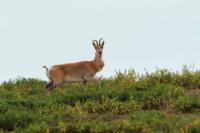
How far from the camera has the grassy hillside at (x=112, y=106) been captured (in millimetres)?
14219

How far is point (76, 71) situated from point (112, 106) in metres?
4.04

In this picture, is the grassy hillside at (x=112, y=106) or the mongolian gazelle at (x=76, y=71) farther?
the mongolian gazelle at (x=76, y=71)

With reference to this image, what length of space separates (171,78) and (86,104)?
3.36 meters

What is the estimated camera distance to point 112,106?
16.2m

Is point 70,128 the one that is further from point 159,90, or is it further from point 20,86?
point 20,86

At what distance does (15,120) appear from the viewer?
49.1ft

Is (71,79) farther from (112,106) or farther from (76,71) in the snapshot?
(112,106)

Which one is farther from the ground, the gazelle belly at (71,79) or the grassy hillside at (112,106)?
the gazelle belly at (71,79)

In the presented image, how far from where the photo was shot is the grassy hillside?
1422cm

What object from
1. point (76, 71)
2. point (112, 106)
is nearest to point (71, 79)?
point (76, 71)

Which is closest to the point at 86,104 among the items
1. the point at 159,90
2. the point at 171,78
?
the point at 159,90

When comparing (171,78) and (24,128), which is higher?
(171,78)

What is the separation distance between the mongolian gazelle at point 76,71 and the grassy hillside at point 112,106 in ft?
0.92

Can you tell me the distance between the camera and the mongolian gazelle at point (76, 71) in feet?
63.8
